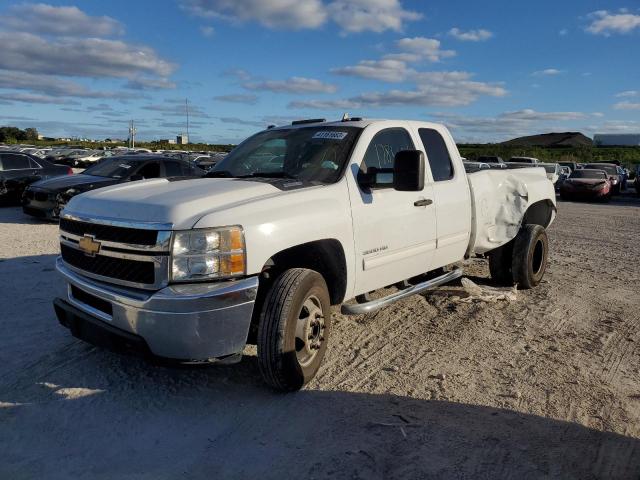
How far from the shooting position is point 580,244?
33.9ft

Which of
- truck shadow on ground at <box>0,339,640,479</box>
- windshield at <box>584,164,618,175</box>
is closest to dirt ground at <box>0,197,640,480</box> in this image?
truck shadow on ground at <box>0,339,640,479</box>

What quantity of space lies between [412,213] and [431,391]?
1.56 meters

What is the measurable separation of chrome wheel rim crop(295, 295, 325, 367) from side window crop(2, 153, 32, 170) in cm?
1372

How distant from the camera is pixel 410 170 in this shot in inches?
160

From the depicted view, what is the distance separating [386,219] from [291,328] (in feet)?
4.43

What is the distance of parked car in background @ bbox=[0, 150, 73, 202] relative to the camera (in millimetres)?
14484

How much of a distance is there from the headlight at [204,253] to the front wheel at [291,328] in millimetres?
424

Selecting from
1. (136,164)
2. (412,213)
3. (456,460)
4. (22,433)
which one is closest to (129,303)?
(22,433)

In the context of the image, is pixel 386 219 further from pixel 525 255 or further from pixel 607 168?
pixel 607 168

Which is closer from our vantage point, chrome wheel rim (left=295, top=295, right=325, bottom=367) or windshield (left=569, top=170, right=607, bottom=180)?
chrome wheel rim (left=295, top=295, right=325, bottom=367)

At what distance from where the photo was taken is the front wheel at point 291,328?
3527mm

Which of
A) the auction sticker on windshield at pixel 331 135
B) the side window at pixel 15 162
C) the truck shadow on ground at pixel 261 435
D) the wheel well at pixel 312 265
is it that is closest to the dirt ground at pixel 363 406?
the truck shadow on ground at pixel 261 435

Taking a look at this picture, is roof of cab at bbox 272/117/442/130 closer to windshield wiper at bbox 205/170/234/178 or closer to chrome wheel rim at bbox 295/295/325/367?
windshield wiper at bbox 205/170/234/178

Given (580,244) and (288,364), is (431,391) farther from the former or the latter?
(580,244)
